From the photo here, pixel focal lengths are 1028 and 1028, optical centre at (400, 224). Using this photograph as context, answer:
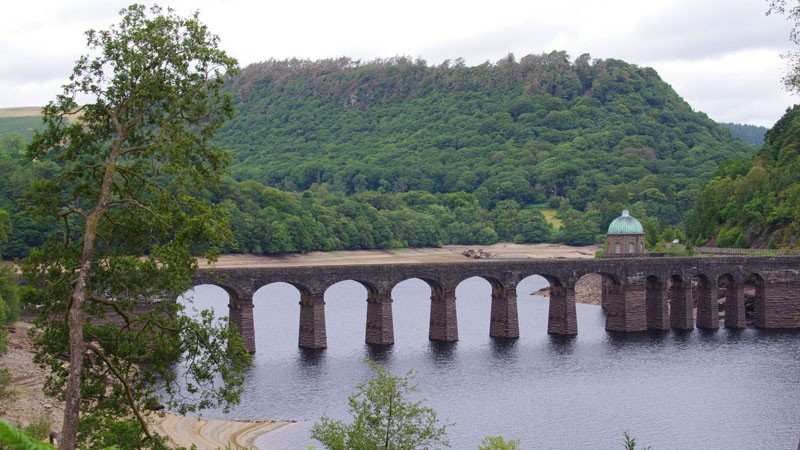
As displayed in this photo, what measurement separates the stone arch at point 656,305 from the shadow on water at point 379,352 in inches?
992

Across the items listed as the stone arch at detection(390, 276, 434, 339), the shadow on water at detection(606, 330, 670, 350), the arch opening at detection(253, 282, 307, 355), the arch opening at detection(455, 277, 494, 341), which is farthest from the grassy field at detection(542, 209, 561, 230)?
the shadow on water at detection(606, 330, 670, 350)

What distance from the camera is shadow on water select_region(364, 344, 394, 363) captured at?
227ft

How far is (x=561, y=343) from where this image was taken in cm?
7825

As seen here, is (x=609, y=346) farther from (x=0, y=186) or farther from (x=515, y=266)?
(x=0, y=186)

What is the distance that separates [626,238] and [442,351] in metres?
29.2

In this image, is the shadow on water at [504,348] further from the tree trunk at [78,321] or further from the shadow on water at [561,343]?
the tree trunk at [78,321]

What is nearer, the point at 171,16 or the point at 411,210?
the point at 171,16

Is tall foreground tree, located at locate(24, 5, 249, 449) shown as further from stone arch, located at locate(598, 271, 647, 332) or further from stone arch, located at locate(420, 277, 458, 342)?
stone arch, located at locate(598, 271, 647, 332)

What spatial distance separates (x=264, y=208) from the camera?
420ft

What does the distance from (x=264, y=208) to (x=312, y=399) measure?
239 ft

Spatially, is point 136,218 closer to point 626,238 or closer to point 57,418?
point 57,418

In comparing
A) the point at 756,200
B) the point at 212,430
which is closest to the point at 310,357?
the point at 212,430

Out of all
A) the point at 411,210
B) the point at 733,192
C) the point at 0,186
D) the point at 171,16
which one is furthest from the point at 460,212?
the point at 171,16

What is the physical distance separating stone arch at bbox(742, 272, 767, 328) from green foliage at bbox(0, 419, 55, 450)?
80941 millimetres
